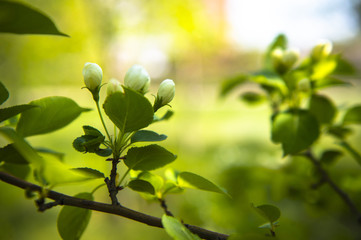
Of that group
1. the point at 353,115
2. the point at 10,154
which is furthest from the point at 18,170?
the point at 353,115

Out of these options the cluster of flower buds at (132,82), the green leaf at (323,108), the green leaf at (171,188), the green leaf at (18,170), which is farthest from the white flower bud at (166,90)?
the green leaf at (323,108)

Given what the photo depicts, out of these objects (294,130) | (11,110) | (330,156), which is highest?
(11,110)

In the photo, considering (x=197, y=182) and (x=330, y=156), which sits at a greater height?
(x=197, y=182)

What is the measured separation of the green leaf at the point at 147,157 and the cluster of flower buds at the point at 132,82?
0.06 meters

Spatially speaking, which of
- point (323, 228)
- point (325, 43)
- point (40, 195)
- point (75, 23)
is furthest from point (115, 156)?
point (75, 23)

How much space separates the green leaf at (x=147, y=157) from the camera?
0.30m

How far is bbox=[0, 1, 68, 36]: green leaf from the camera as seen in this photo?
21 centimetres

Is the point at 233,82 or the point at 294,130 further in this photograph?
the point at 233,82

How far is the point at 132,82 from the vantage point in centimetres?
32

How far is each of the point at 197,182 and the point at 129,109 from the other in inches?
4.2

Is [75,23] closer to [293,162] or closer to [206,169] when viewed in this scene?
[206,169]

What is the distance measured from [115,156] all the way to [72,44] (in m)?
1.49

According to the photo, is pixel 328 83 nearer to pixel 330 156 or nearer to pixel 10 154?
pixel 330 156

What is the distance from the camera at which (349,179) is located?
0.60 meters
